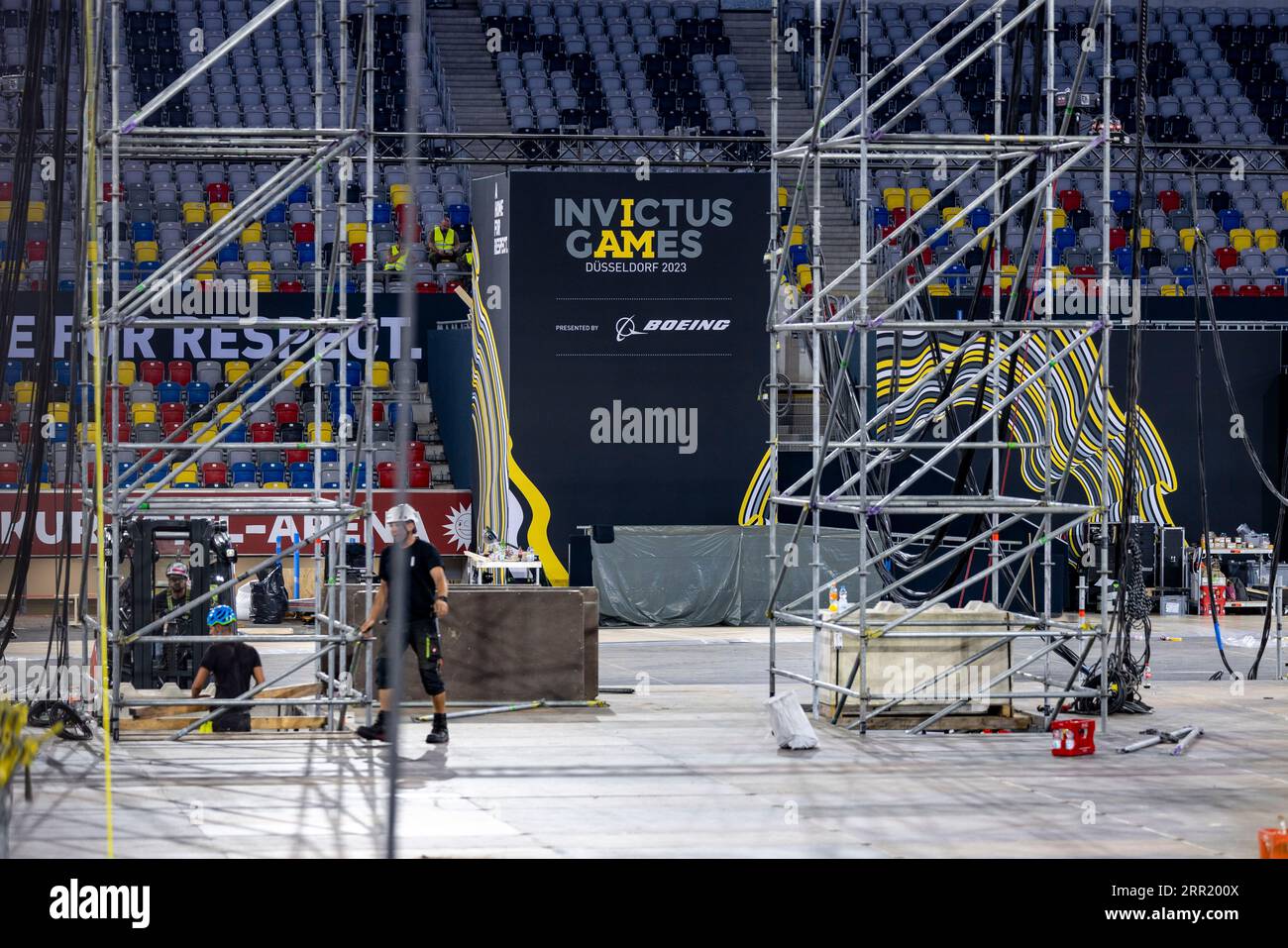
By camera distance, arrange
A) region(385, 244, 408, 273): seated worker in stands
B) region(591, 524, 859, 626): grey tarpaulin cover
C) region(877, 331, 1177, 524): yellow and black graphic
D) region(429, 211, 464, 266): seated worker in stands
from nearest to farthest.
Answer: region(591, 524, 859, 626): grey tarpaulin cover < region(877, 331, 1177, 524): yellow and black graphic < region(385, 244, 408, 273): seated worker in stands < region(429, 211, 464, 266): seated worker in stands

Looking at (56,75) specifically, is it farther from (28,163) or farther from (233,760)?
(233,760)

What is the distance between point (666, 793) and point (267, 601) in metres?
14.6

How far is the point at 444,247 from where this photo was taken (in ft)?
103

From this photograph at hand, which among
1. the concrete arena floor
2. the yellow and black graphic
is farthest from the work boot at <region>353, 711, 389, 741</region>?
the yellow and black graphic

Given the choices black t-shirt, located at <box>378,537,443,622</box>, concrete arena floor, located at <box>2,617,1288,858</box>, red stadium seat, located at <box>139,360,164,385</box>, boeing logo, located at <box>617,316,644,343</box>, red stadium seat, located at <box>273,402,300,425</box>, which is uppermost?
boeing logo, located at <box>617,316,644,343</box>

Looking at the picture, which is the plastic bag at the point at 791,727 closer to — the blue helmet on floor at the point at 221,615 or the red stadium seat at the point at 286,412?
the blue helmet on floor at the point at 221,615

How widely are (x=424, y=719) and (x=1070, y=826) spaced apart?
6.56m

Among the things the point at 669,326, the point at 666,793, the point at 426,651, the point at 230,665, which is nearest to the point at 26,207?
the point at 230,665

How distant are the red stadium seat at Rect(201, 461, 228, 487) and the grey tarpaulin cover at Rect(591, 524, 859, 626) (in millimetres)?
6737

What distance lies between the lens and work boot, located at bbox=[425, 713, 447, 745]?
46.3 feet

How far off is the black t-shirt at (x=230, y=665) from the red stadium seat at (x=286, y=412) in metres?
15.7

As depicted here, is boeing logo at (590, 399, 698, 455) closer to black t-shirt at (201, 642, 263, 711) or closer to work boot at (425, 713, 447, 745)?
black t-shirt at (201, 642, 263, 711)

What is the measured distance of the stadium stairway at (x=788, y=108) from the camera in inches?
1320
